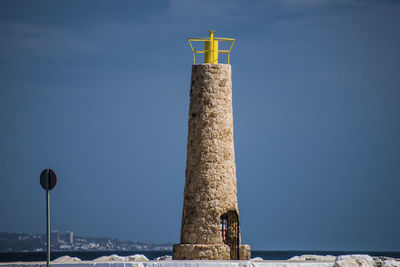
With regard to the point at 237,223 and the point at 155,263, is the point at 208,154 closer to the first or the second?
the point at 237,223

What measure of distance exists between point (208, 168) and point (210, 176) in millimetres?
262

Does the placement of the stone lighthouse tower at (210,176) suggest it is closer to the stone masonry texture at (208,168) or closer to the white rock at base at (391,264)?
the stone masonry texture at (208,168)

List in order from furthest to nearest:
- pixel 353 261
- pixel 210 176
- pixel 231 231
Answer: pixel 231 231, pixel 210 176, pixel 353 261

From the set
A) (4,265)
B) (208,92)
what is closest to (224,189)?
(208,92)

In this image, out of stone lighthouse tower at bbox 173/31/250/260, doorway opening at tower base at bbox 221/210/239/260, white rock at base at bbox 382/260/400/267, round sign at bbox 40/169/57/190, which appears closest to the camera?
round sign at bbox 40/169/57/190

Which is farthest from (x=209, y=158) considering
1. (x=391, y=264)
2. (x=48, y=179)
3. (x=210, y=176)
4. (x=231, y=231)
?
(x=48, y=179)

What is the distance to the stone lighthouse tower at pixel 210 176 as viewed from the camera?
88.5 feet

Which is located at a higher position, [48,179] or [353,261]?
[48,179]

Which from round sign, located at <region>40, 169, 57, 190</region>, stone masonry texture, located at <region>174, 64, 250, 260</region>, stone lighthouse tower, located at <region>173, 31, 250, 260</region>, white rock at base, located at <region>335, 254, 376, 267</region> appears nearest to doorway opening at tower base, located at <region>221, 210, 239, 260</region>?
stone lighthouse tower, located at <region>173, 31, 250, 260</region>

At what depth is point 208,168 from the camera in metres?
27.1

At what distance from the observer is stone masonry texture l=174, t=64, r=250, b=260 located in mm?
26984

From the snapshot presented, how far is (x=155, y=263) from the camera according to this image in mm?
23016

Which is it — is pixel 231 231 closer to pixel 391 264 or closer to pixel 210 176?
pixel 210 176

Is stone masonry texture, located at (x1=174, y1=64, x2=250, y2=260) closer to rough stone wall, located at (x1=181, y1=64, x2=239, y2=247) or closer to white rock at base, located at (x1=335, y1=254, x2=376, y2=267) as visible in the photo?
rough stone wall, located at (x1=181, y1=64, x2=239, y2=247)
